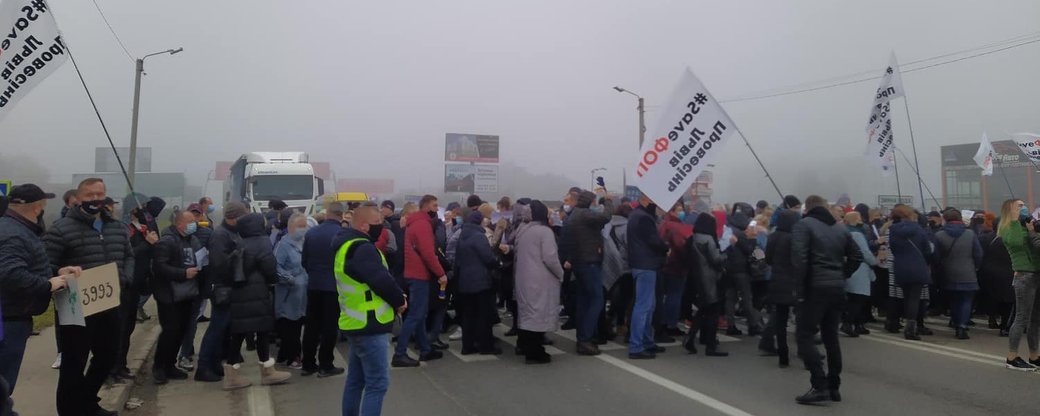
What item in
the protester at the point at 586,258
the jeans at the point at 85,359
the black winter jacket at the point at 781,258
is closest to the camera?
the jeans at the point at 85,359

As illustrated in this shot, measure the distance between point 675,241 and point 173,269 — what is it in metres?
5.76

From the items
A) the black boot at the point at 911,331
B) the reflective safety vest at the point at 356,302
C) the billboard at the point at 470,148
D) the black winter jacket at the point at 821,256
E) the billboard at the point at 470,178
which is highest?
the billboard at the point at 470,148

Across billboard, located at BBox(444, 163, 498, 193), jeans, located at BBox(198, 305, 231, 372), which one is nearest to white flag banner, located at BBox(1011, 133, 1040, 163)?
jeans, located at BBox(198, 305, 231, 372)

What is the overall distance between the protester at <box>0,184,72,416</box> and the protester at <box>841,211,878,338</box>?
26.0ft

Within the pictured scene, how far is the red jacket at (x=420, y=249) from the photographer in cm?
785

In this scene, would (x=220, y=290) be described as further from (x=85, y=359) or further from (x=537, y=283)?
(x=537, y=283)

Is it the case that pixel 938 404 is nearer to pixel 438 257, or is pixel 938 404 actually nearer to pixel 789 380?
pixel 789 380

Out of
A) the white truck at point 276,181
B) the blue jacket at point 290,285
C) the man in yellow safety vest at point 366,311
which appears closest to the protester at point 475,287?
the blue jacket at point 290,285

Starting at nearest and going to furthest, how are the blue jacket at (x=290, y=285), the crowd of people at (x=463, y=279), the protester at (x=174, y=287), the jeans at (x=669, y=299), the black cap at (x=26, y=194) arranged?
the black cap at (x=26, y=194)
the crowd of people at (x=463, y=279)
the protester at (x=174, y=287)
the blue jacket at (x=290, y=285)
the jeans at (x=669, y=299)

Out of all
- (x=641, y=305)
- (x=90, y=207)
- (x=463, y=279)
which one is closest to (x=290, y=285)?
(x=463, y=279)

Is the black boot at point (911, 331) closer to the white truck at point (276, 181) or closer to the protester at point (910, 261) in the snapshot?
the protester at point (910, 261)

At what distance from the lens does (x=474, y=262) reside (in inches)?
326

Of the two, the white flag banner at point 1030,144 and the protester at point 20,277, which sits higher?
the white flag banner at point 1030,144

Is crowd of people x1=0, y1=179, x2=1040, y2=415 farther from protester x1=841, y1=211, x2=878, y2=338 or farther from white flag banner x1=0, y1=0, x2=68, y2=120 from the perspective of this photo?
white flag banner x1=0, y1=0, x2=68, y2=120
